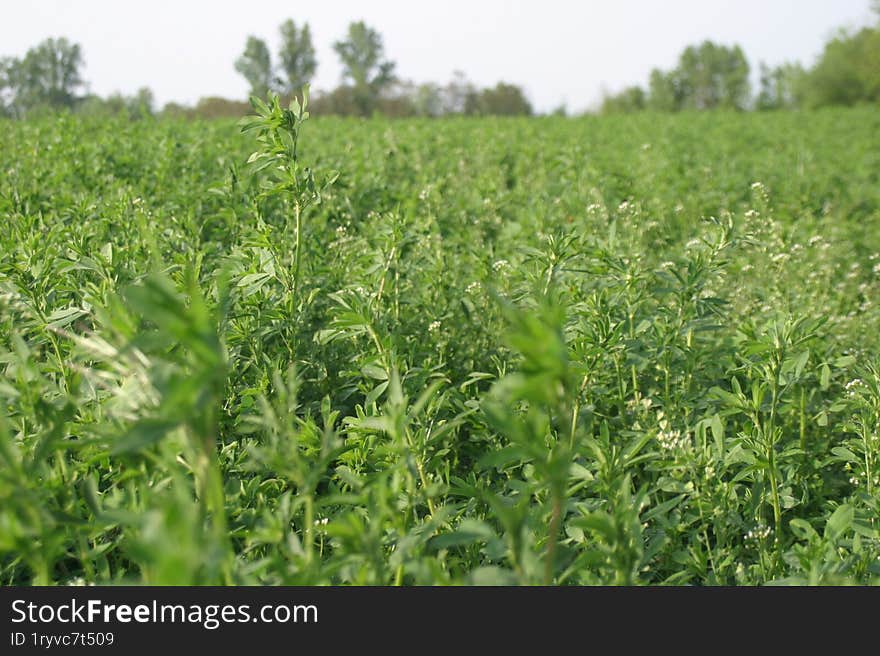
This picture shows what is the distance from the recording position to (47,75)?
67.0 feet

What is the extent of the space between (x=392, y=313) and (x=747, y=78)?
85.0 meters

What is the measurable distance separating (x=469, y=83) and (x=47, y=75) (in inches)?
1793

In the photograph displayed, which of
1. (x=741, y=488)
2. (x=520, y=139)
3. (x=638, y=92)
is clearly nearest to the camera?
(x=741, y=488)

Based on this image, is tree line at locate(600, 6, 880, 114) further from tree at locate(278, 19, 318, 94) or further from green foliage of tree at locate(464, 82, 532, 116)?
tree at locate(278, 19, 318, 94)

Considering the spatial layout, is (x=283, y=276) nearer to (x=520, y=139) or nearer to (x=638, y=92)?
(x=520, y=139)

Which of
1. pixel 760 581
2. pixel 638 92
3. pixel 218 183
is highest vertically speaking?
pixel 638 92

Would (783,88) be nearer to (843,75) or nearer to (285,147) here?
(843,75)

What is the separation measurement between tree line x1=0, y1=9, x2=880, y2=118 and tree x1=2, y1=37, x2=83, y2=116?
0.03 m

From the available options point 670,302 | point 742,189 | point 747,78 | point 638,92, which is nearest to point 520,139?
point 742,189

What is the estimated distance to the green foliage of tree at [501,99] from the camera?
2259 inches

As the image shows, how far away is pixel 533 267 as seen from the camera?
3420 mm

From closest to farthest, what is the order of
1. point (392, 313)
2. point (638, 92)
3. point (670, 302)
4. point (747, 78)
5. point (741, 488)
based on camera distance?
point (741, 488), point (392, 313), point (670, 302), point (638, 92), point (747, 78)

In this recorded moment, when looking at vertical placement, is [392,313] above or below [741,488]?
above

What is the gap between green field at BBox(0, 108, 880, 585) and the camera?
4.60 ft
